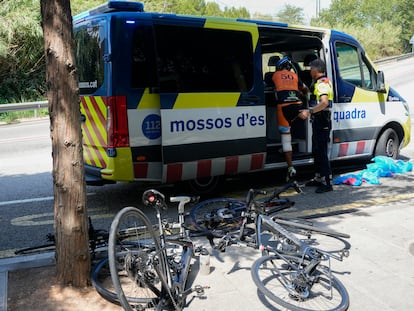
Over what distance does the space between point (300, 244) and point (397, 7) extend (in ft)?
258

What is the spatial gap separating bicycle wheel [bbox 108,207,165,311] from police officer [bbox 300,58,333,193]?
12.8ft

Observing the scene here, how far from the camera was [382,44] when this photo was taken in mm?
50219

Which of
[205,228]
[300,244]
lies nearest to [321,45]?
[205,228]

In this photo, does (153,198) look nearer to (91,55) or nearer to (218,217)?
(218,217)

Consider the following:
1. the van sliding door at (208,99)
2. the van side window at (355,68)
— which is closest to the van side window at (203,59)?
the van sliding door at (208,99)

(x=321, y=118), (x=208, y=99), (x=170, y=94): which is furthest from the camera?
(x=321, y=118)

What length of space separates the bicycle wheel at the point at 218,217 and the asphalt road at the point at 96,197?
119cm

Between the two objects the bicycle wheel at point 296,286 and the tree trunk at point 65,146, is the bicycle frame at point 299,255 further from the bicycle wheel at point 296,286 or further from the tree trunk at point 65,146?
the tree trunk at point 65,146

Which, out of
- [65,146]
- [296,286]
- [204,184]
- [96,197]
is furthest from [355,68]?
[65,146]

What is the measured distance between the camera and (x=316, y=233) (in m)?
4.16

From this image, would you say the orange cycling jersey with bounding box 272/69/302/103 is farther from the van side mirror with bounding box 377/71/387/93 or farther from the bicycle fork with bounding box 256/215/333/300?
the bicycle fork with bounding box 256/215/333/300

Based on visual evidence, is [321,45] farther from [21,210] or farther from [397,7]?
[397,7]

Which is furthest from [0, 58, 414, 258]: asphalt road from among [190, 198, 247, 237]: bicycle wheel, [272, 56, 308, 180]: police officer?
[190, 198, 247, 237]: bicycle wheel

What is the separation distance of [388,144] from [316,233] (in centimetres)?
475
